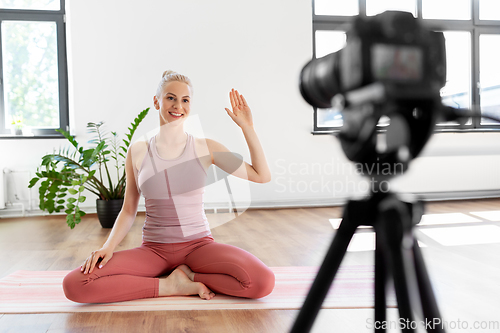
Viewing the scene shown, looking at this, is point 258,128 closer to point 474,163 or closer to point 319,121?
point 319,121

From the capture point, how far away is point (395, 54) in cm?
42

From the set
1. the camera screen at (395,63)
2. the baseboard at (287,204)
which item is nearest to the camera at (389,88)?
the camera screen at (395,63)

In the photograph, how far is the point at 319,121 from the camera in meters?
4.45

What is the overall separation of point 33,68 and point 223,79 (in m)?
1.79

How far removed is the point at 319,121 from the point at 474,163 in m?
1.70

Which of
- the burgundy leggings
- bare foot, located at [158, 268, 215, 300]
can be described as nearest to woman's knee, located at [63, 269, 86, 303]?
the burgundy leggings

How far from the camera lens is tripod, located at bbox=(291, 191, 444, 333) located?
0.47 metres

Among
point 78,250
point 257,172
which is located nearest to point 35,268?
point 78,250

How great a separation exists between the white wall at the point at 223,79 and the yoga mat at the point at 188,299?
231 cm

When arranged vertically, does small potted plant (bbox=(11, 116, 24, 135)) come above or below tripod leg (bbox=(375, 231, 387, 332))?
above

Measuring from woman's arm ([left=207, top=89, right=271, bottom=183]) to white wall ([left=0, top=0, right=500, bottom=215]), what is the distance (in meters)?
2.38

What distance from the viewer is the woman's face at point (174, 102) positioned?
1713mm

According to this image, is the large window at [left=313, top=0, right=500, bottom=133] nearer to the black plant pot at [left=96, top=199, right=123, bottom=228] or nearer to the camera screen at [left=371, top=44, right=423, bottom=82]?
the black plant pot at [left=96, top=199, right=123, bottom=228]

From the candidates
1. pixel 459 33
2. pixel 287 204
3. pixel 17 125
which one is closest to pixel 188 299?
pixel 287 204
